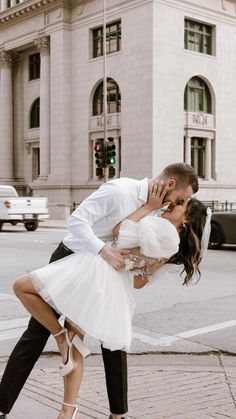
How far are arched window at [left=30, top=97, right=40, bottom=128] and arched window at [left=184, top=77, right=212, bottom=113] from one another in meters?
12.6

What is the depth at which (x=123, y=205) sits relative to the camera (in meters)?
3.65

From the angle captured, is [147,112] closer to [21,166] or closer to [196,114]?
[196,114]

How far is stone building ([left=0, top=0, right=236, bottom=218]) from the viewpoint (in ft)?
120

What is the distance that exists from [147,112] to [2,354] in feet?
103

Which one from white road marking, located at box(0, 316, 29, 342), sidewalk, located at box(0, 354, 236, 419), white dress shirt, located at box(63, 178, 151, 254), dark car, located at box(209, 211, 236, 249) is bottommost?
white road marking, located at box(0, 316, 29, 342)

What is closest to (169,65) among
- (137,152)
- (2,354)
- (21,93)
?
(137,152)

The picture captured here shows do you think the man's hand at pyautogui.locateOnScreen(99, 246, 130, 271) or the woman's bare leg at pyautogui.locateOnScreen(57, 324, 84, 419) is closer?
the man's hand at pyautogui.locateOnScreen(99, 246, 130, 271)

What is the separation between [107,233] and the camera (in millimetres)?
3803

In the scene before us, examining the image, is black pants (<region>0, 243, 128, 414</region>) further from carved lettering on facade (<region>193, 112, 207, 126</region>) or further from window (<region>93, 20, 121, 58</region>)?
window (<region>93, 20, 121, 58</region>)

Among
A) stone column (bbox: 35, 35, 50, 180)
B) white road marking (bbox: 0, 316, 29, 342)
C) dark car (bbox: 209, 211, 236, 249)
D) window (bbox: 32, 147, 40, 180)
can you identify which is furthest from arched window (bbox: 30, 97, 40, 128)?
white road marking (bbox: 0, 316, 29, 342)

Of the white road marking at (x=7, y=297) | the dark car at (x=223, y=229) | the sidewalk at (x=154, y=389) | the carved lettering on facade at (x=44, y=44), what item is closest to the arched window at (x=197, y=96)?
the carved lettering on facade at (x=44, y=44)

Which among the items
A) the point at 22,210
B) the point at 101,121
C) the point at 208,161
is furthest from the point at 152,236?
the point at 208,161

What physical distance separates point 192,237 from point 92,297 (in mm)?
707

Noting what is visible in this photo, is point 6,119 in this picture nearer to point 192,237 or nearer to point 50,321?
point 50,321
